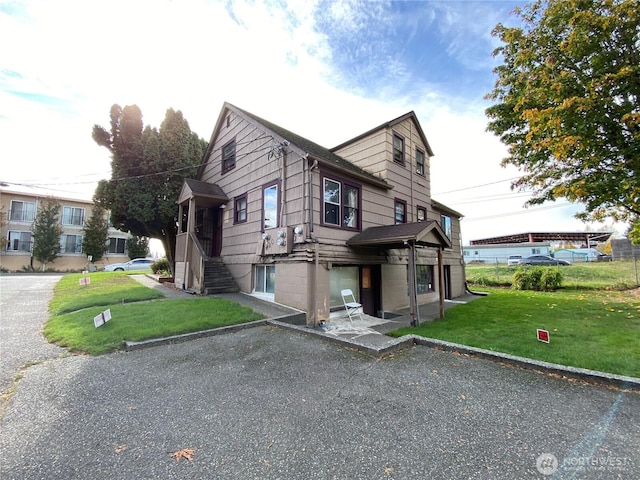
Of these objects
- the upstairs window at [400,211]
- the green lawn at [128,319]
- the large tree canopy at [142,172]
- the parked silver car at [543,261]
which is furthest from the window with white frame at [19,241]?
the parked silver car at [543,261]

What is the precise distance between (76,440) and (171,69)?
35.1 ft

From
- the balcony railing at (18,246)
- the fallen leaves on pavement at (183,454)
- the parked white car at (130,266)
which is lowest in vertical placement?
the fallen leaves on pavement at (183,454)

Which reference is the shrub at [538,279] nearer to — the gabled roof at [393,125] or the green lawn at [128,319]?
the gabled roof at [393,125]

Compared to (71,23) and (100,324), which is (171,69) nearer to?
(71,23)

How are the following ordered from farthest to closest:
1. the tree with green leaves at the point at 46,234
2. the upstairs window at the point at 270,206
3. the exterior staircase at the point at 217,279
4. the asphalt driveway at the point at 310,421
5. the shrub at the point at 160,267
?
the tree with green leaves at the point at 46,234 < the shrub at the point at 160,267 < the exterior staircase at the point at 217,279 < the upstairs window at the point at 270,206 < the asphalt driveway at the point at 310,421

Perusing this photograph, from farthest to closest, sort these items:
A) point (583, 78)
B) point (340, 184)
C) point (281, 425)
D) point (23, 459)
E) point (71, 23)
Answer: point (340, 184) < point (583, 78) < point (71, 23) < point (281, 425) < point (23, 459)

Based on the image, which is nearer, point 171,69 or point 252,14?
point 252,14

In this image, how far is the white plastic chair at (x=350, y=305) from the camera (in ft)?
28.6

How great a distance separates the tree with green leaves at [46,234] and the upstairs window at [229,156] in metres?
23.6

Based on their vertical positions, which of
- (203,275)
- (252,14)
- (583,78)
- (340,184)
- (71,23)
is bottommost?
(203,275)

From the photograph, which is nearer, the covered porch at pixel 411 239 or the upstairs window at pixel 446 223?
the covered porch at pixel 411 239

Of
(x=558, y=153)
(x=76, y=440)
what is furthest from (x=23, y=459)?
(x=558, y=153)

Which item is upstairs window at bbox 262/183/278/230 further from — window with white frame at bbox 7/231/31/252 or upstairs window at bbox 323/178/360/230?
window with white frame at bbox 7/231/31/252

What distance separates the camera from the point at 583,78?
8.28 m
